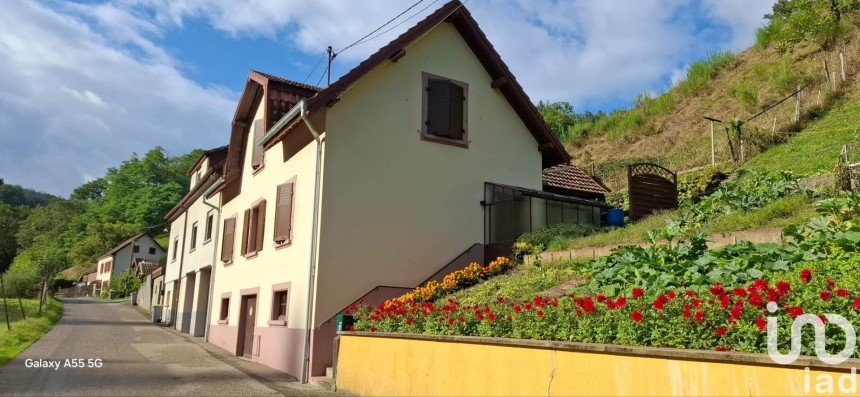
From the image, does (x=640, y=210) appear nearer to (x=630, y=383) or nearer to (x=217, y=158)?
(x=630, y=383)

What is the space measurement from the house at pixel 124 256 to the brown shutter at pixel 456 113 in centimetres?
6347

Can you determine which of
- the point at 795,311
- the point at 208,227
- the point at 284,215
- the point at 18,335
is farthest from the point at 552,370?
the point at 208,227

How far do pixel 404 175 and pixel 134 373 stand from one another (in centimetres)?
667

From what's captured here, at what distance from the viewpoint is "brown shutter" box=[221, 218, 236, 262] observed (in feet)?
57.8

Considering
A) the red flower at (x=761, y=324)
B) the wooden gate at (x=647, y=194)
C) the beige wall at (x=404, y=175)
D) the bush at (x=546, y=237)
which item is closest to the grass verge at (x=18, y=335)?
the beige wall at (x=404, y=175)

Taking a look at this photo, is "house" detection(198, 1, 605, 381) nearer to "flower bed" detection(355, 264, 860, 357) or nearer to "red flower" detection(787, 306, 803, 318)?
"flower bed" detection(355, 264, 860, 357)

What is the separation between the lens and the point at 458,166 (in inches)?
537

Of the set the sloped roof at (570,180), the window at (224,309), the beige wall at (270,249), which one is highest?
the sloped roof at (570,180)

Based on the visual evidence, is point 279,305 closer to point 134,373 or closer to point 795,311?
point 134,373

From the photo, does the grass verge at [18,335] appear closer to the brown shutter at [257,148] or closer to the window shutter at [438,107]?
the brown shutter at [257,148]

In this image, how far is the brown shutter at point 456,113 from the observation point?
1374 centimetres

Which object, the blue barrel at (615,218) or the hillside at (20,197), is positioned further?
the hillside at (20,197)

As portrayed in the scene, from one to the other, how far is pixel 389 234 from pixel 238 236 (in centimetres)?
689

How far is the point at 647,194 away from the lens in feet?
A: 50.5
